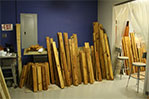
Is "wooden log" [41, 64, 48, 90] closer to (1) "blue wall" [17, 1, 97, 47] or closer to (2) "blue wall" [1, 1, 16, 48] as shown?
(1) "blue wall" [17, 1, 97, 47]

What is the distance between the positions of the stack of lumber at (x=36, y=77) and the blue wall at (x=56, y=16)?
1127 millimetres

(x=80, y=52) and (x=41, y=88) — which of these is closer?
(x=41, y=88)

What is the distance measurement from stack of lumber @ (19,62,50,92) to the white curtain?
2.31 m

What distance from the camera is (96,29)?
482cm

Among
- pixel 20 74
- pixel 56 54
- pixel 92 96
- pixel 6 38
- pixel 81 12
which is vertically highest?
pixel 81 12

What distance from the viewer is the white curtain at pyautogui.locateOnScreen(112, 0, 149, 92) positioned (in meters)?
3.61

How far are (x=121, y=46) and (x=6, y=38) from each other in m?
3.65

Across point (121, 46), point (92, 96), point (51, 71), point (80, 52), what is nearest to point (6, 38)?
point (51, 71)

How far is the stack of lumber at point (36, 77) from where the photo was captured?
12.1 ft

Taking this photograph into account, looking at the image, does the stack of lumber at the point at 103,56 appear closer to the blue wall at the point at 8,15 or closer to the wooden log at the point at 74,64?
the wooden log at the point at 74,64

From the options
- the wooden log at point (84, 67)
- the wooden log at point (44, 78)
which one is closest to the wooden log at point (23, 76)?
the wooden log at point (44, 78)

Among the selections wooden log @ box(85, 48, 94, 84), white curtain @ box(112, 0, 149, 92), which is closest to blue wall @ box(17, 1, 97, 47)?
white curtain @ box(112, 0, 149, 92)

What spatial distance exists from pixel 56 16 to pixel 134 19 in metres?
2.48

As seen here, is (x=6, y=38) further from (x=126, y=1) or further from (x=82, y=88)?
(x=126, y=1)
